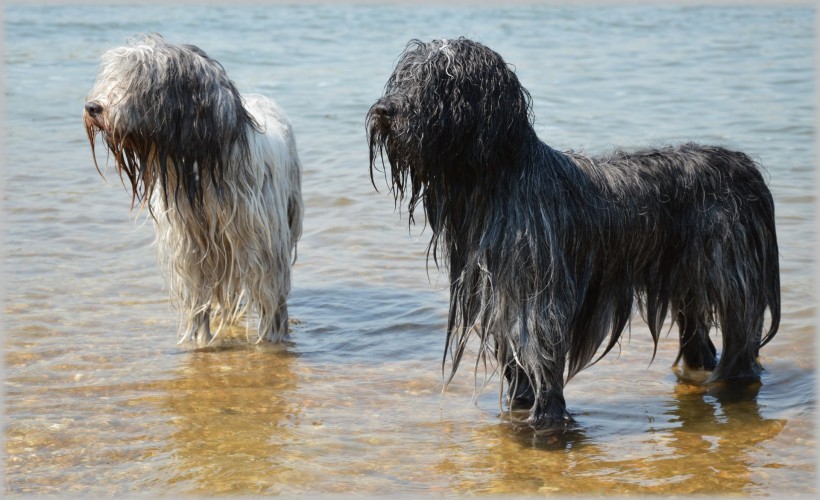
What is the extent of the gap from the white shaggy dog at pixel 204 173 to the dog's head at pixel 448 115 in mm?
1492

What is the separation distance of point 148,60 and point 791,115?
9.59 metres

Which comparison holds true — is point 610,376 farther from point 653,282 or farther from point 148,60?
point 148,60

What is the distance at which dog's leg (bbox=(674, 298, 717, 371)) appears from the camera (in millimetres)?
5878

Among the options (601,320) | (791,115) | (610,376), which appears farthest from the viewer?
(791,115)

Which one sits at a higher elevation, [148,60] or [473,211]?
[148,60]

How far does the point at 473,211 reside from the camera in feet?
16.0

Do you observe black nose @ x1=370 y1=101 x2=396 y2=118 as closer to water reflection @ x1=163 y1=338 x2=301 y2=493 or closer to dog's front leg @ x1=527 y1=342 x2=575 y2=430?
dog's front leg @ x1=527 y1=342 x2=575 y2=430

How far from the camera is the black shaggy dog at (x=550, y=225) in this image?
15.0 feet

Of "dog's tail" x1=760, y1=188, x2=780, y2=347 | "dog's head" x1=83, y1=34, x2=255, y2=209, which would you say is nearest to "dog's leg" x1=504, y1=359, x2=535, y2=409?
"dog's tail" x1=760, y1=188, x2=780, y2=347

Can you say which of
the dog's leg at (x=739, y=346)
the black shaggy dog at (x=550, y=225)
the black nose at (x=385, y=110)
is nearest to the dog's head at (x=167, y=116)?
the black shaggy dog at (x=550, y=225)

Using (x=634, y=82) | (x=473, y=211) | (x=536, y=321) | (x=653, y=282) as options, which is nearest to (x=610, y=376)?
(x=653, y=282)

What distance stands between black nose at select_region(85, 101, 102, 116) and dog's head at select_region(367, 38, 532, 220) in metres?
1.69

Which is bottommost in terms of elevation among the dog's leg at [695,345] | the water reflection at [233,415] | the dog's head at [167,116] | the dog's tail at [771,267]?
the water reflection at [233,415]

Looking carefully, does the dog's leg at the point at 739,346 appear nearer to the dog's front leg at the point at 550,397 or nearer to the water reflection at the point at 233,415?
the dog's front leg at the point at 550,397
